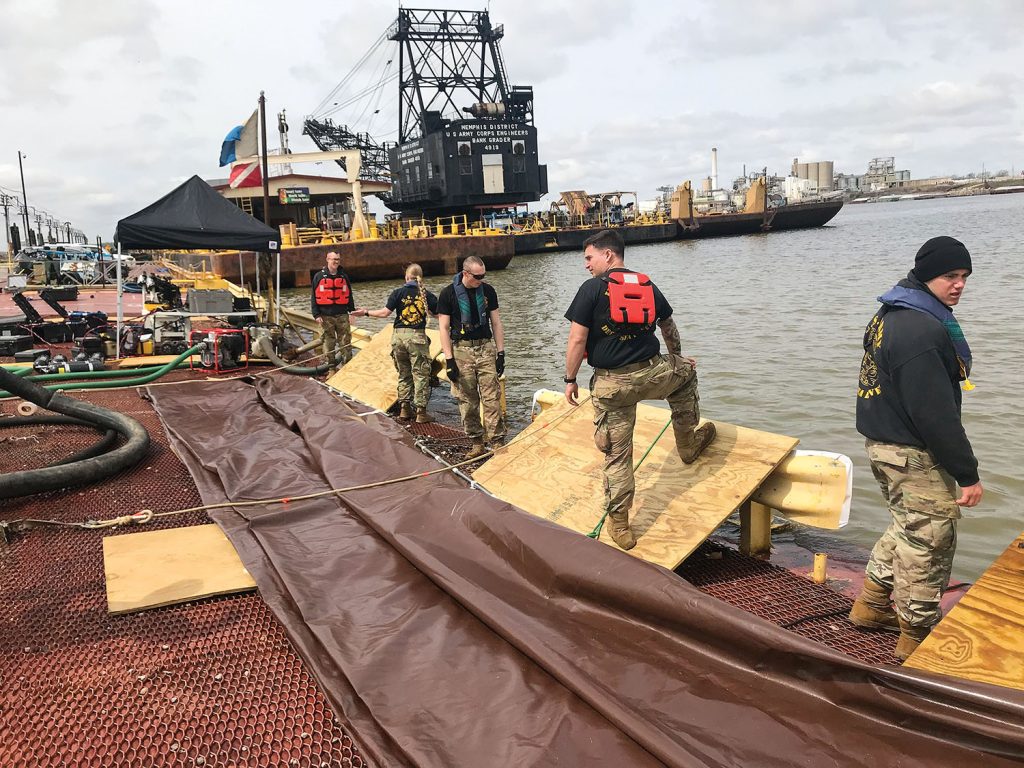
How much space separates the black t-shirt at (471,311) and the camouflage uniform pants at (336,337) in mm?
4003

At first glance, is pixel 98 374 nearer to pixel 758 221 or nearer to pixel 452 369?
pixel 452 369

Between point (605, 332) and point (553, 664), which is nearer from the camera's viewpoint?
point (553, 664)

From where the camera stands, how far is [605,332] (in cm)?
420

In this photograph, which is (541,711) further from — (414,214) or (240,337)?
(414,214)

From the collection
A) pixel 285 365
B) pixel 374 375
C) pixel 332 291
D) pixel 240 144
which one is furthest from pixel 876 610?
pixel 240 144

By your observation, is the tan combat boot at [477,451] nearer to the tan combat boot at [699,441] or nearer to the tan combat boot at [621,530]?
the tan combat boot at [699,441]

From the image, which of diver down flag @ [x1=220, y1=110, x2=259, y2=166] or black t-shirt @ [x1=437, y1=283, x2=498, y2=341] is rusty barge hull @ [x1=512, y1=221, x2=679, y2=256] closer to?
diver down flag @ [x1=220, y1=110, x2=259, y2=166]

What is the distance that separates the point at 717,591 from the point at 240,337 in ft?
28.1

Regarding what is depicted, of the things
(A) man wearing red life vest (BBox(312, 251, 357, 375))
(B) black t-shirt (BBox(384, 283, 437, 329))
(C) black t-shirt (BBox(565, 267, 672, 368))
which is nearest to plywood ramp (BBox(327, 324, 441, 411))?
(B) black t-shirt (BBox(384, 283, 437, 329))

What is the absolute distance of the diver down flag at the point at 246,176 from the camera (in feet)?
48.3

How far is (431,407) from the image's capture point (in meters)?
10.0

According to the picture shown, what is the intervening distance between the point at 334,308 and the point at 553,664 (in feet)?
26.4

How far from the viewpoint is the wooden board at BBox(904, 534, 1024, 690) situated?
2.47 metres

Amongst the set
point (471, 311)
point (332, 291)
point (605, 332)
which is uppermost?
point (332, 291)
